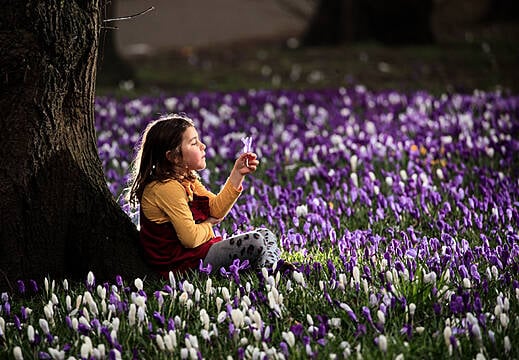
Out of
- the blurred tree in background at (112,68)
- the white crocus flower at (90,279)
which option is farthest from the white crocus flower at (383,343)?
the blurred tree in background at (112,68)

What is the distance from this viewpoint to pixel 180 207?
4852 millimetres

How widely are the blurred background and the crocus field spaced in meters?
4.08

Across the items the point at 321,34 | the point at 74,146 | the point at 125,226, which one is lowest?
the point at 125,226

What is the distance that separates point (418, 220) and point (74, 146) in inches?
105

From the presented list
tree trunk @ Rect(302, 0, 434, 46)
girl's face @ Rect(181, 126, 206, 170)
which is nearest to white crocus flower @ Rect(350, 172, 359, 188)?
girl's face @ Rect(181, 126, 206, 170)

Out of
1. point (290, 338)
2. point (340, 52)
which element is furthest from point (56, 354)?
point (340, 52)

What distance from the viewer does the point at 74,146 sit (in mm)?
4910

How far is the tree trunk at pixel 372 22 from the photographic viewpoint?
1931cm

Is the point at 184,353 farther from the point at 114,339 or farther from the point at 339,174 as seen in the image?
the point at 339,174

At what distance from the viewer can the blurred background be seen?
15.4 m

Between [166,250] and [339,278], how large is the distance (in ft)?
3.71

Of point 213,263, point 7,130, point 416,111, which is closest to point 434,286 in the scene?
point 213,263

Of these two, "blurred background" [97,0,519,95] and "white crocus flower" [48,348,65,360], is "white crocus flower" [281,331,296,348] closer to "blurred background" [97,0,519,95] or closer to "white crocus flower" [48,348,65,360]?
"white crocus flower" [48,348,65,360]

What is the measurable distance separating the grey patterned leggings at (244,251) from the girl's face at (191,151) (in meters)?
0.50
